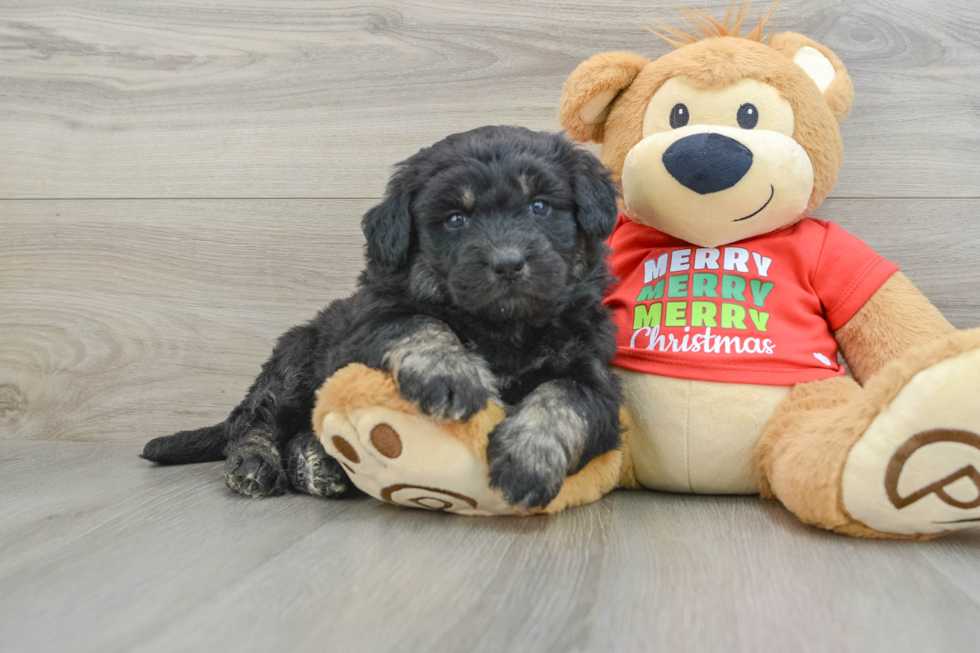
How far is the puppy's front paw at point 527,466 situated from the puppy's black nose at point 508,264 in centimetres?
29

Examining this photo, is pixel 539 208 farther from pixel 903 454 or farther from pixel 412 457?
pixel 903 454

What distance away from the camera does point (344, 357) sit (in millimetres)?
1563

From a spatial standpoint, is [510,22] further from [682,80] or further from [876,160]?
[876,160]

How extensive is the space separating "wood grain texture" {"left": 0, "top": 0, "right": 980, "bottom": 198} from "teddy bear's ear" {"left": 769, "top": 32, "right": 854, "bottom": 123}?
0.36 m

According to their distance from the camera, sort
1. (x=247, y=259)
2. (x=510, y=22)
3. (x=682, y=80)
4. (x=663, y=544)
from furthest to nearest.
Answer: (x=247, y=259) → (x=510, y=22) → (x=682, y=80) → (x=663, y=544)

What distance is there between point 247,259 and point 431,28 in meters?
1.00

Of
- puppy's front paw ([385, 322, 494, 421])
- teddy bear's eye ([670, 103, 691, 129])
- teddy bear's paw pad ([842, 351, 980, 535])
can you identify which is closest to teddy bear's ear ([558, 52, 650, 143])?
teddy bear's eye ([670, 103, 691, 129])

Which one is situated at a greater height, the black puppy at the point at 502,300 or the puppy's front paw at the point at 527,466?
the black puppy at the point at 502,300

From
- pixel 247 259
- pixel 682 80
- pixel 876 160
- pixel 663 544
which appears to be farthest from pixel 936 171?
pixel 247 259

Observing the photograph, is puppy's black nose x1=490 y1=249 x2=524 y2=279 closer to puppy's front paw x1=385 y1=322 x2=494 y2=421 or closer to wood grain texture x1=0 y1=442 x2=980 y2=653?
puppy's front paw x1=385 y1=322 x2=494 y2=421

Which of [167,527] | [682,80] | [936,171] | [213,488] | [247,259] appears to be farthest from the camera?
[247,259]

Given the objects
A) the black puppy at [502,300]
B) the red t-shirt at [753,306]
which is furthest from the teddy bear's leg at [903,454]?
the black puppy at [502,300]

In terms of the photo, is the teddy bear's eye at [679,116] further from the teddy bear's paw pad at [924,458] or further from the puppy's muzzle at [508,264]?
the teddy bear's paw pad at [924,458]

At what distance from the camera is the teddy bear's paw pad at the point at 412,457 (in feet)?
4.59
